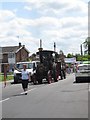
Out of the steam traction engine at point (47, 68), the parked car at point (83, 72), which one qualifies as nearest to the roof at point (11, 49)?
the steam traction engine at point (47, 68)

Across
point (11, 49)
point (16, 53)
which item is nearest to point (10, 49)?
point (11, 49)

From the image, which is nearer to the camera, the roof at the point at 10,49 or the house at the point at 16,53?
the house at the point at 16,53

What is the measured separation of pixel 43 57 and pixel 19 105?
2067cm

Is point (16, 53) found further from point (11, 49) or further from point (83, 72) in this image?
point (83, 72)

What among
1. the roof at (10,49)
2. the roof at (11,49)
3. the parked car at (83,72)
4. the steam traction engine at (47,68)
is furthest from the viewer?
the roof at (10,49)

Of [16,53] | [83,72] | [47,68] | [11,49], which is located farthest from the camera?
[11,49]

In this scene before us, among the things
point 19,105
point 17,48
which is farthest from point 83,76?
point 17,48

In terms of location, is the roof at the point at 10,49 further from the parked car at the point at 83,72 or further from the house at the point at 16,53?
the parked car at the point at 83,72

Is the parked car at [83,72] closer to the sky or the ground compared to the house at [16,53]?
closer to the ground

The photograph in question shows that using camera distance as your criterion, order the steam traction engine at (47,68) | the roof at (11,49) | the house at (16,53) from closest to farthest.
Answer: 1. the steam traction engine at (47,68)
2. the house at (16,53)
3. the roof at (11,49)

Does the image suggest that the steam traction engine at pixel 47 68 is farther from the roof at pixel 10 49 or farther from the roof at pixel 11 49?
the roof at pixel 10 49

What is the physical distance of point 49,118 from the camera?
12484 mm

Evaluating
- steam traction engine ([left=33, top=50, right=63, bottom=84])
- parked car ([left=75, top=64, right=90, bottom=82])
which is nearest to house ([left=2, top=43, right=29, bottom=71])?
steam traction engine ([left=33, top=50, right=63, bottom=84])

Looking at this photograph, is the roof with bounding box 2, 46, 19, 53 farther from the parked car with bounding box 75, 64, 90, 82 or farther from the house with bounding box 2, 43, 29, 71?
the parked car with bounding box 75, 64, 90, 82
